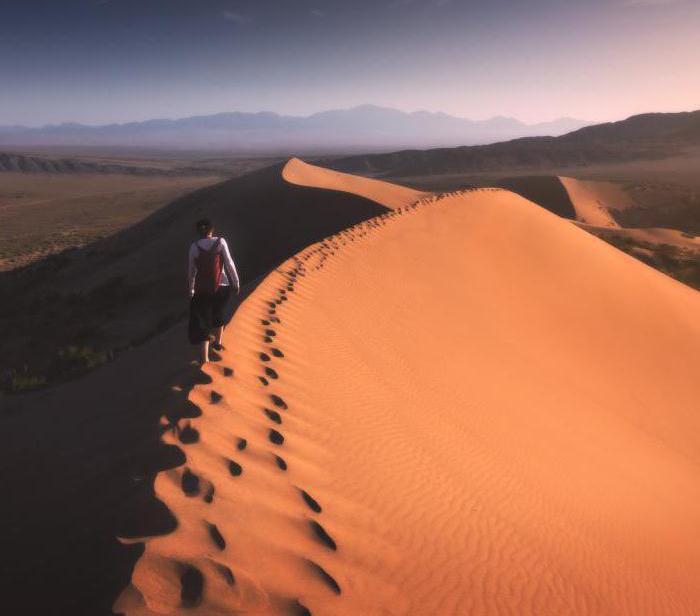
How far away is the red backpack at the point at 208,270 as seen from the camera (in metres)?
4.57

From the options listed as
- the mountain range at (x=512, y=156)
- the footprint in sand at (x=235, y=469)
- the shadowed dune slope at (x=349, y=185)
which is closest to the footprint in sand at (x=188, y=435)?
the footprint in sand at (x=235, y=469)

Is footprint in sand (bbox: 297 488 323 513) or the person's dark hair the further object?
the person's dark hair

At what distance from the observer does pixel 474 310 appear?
888 centimetres

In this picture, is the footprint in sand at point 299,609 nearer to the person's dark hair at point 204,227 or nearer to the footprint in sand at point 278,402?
the footprint in sand at point 278,402

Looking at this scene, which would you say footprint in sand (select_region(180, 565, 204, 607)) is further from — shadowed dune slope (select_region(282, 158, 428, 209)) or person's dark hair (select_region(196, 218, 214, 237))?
shadowed dune slope (select_region(282, 158, 428, 209))

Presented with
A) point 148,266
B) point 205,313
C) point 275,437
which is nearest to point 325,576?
point 275,437

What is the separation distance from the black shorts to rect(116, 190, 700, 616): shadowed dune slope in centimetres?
33

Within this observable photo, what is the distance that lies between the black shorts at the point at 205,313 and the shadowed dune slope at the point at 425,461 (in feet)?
1.09

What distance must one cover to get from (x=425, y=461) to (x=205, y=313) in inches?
91.8

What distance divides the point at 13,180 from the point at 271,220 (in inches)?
3251

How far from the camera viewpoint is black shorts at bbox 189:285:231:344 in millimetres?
4570

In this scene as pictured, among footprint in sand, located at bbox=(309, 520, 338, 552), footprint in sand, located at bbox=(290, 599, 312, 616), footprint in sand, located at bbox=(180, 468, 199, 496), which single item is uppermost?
footprint in sand, located at bbox=(180, 468, 199, 496)

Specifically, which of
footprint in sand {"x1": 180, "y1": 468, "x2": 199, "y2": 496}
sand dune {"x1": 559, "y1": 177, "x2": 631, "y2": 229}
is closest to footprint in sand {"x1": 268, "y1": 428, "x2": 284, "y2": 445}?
footprint in sand {"x1": 180, "y1": 468, "x2": 199, "y2": 496}

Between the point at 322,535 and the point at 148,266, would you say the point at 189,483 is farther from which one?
the point at 148,266
